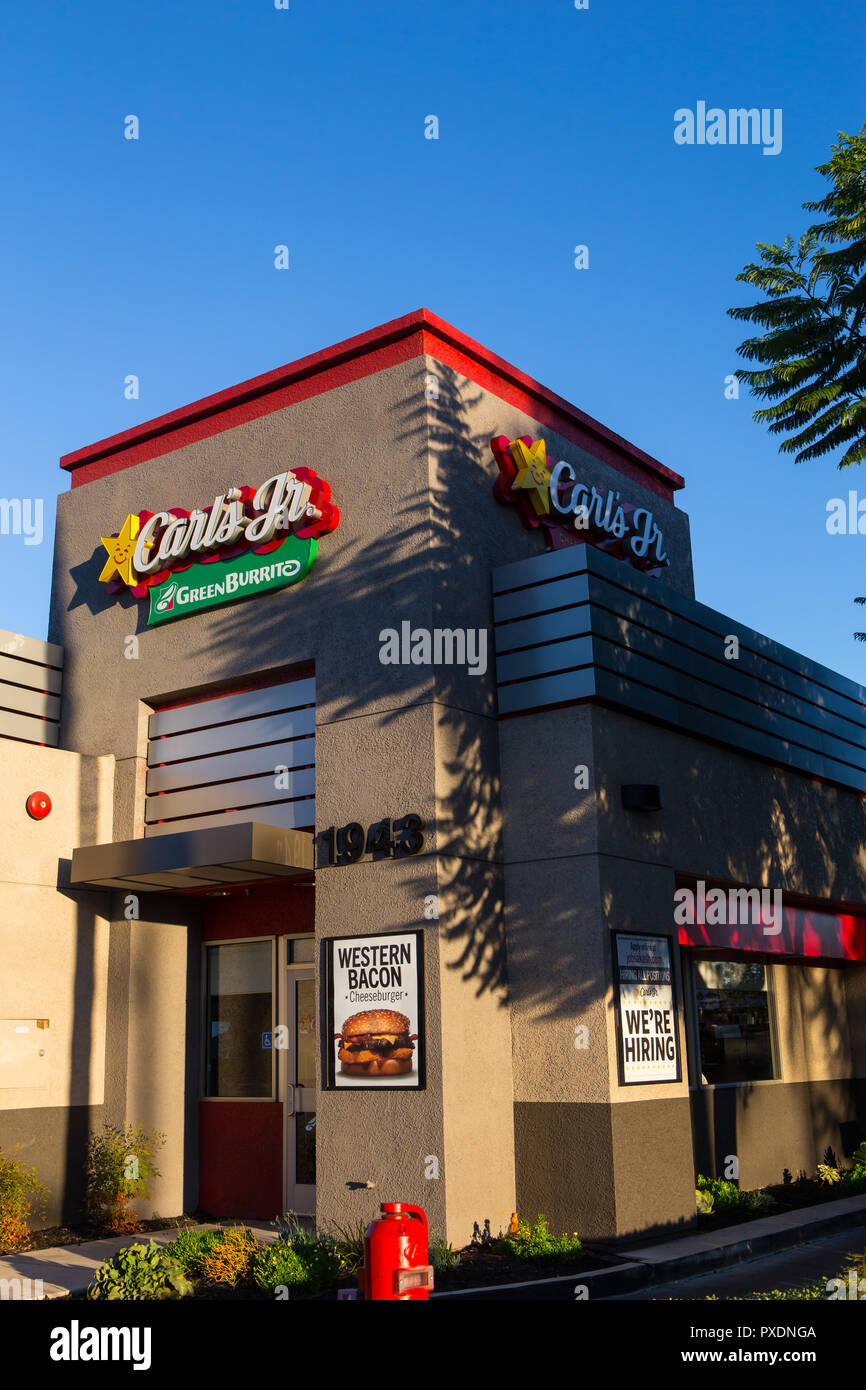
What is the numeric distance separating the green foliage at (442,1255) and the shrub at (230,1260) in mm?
1465

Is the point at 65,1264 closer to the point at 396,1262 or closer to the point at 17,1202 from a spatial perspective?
the point at 17,1202

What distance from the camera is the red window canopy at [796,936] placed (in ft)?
44.2

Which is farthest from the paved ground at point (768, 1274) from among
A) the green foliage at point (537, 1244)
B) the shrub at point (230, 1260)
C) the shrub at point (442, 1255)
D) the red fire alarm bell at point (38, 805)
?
the red fire alarm bell at point (38, 805)

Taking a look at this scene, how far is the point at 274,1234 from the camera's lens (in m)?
12.2

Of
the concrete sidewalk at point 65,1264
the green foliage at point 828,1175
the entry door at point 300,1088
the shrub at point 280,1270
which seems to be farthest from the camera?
the green foliage at point 828,1175

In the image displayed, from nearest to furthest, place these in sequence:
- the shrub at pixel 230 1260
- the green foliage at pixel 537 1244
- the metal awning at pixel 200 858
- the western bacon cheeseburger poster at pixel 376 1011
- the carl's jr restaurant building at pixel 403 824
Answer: the shrub at pixel 230 1260 → the green foliage at pixel 537 1244 → the western bacon cheeseburger poster at pixel 376 1011 → the carl's jr restaurant building at pixel 403 824 → the metal awning at pixel 200 858

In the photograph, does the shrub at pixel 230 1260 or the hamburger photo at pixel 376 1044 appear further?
the hamburger photo at pixel 376 1044

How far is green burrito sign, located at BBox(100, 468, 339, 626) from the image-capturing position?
13055mm

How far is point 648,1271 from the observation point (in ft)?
32.6

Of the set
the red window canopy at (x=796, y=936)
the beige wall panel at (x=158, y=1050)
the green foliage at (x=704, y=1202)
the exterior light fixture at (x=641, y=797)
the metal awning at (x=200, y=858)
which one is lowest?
the green foliage at (x=704, y=1202)

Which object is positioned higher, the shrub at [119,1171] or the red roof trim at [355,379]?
the red roof trim at [355,379]

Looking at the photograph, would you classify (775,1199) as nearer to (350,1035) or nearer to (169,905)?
(350,1035)

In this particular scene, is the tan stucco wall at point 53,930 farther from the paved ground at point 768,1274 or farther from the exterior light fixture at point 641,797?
the paved ground at point 768,1274

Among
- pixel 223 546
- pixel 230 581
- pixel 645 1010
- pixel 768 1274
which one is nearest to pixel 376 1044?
pixel 645 1010
